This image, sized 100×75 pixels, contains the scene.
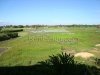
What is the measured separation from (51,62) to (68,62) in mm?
1083

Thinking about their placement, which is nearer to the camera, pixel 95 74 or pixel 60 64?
pixel 60 64

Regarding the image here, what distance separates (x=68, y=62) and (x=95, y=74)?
447 centimetres

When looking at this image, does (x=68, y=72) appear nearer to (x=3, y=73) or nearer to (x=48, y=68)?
(x=48, y=68)

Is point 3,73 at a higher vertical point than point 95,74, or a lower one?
higher

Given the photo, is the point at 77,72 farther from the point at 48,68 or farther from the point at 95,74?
the point at 95,74

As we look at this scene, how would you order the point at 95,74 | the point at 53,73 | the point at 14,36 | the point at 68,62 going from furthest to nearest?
the point at 14,36, the point at 95,74, the point at 68,62, the point at 53,73

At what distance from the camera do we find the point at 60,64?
9.20 metres

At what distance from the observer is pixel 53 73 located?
28.4 feet

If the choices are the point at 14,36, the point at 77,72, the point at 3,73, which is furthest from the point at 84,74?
the point at 14,36

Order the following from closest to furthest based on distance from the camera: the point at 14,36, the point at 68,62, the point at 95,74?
the point at 68,62 < the point at 95,74 < the point at 14,36


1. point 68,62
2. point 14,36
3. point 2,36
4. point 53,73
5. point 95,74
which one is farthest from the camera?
point 14,36

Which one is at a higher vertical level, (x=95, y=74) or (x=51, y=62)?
(x=51, y=62)

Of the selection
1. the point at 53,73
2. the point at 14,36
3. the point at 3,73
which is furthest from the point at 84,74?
the point at 14,36

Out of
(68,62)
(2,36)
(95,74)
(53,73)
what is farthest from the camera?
(2,36)
